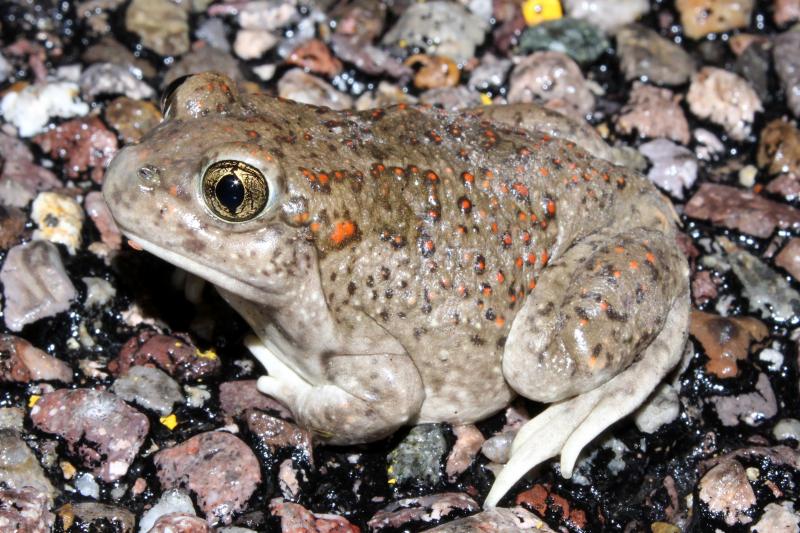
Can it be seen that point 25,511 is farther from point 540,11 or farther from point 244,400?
point 540,11

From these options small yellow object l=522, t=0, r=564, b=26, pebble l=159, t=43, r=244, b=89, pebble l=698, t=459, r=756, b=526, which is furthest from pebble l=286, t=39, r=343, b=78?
pebble l=698, t=459, r=756, b=526

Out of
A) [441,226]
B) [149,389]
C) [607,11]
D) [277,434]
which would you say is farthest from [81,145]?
[607,11]

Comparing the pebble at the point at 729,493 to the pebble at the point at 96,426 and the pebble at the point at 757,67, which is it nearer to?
the pebble at the point at 96,426

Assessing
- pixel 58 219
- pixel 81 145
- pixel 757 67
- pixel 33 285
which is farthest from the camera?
pixel 757 67

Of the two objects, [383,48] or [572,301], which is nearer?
[572,301]

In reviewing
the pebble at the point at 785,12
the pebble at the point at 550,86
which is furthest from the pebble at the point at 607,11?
the pebble at the point at 785,12

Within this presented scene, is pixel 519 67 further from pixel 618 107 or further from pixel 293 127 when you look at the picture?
pixel 293 127

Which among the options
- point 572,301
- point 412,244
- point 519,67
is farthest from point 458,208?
point 519,67
